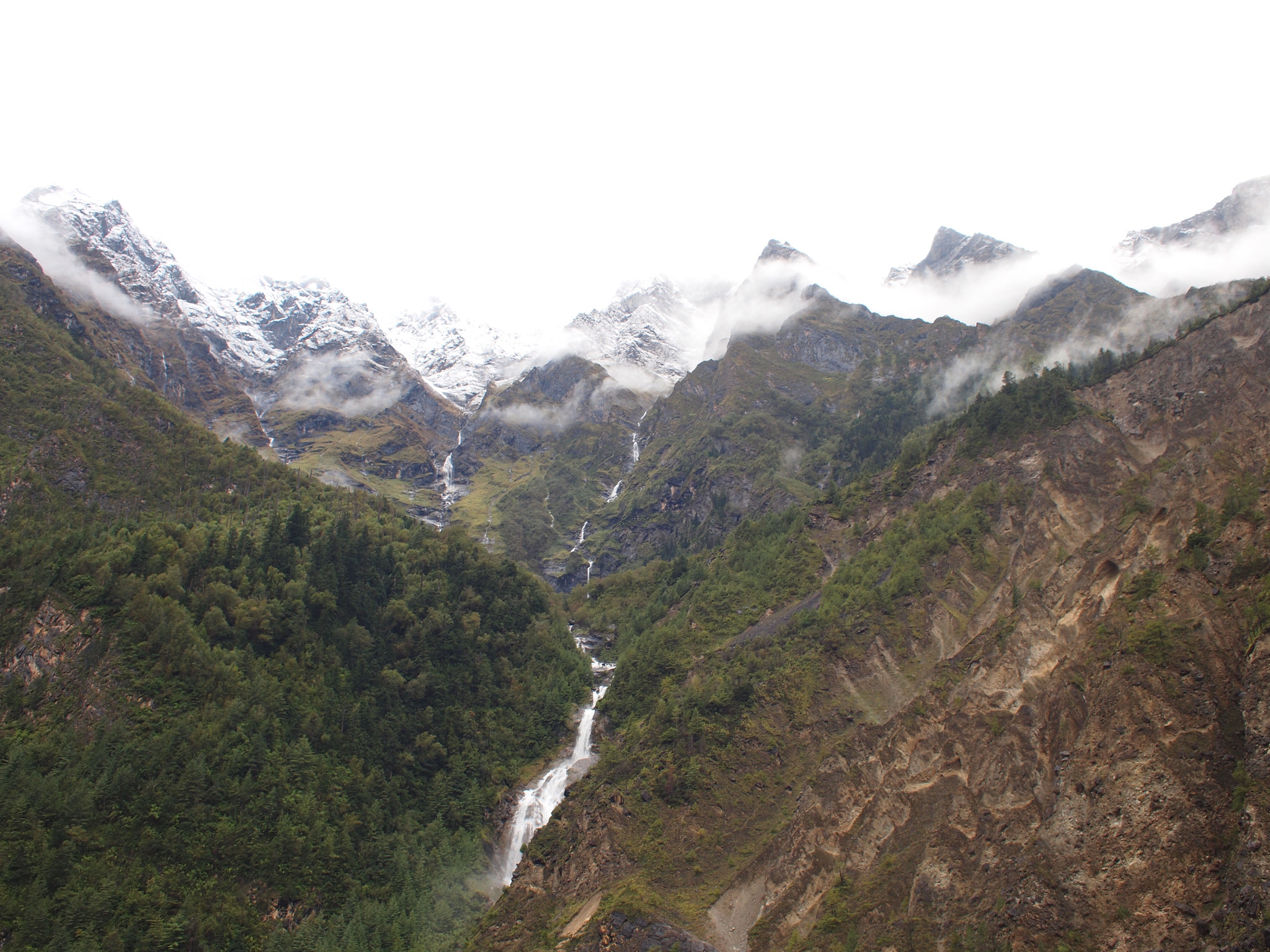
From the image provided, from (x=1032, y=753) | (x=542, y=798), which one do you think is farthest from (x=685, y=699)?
(x=1032, y=753)

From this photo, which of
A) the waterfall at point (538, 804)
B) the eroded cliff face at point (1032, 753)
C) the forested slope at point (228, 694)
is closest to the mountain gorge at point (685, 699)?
the eroded cliff face at point (1032, 753)

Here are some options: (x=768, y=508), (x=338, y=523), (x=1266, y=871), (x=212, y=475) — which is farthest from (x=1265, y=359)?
(x=212, y=475)

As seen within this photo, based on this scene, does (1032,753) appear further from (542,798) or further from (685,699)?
(542,798)

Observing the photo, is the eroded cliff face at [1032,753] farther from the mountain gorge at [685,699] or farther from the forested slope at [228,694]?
the forested slope at [228,694]

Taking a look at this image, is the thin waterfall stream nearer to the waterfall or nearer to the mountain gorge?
the waterfall

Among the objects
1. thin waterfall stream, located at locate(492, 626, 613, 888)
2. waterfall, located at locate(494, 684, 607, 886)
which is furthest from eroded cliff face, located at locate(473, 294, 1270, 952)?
waterfall, located at locate(494, 684, 607, 886)
